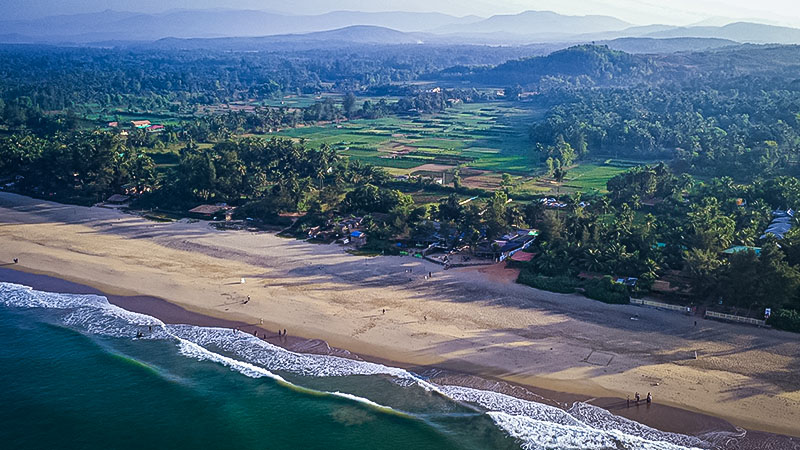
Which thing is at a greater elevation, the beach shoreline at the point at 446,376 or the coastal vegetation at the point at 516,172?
the coastal vegetation at the point at 516,172

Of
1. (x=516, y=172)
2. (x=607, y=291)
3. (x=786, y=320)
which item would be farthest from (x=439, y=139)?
(x=786, y=320)

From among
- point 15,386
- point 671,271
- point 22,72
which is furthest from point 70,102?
point 671,271

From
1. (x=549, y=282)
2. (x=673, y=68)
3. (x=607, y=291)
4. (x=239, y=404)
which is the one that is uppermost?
(x=673, y=68)

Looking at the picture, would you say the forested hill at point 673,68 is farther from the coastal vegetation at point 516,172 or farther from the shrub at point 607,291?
the shrub at point 607,291

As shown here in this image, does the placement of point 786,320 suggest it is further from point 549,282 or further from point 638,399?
point 549,282

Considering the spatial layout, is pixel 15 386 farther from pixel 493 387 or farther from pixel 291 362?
pixel 493 387

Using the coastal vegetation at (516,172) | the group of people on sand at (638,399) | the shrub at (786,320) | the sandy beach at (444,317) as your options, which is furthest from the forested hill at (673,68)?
the group of people on sand at (638,399)
